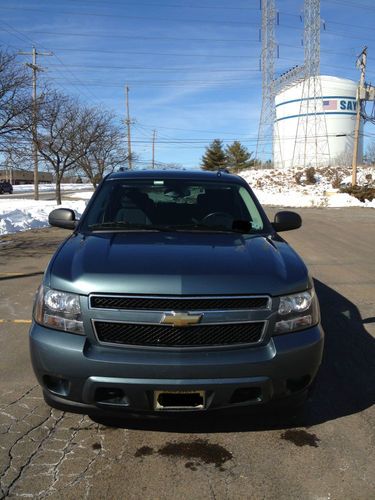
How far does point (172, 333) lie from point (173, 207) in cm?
199

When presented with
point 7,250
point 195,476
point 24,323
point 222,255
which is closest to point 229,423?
point 195,476

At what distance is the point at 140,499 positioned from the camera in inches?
99.9

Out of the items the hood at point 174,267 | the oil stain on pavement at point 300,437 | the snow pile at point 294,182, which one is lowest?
the snow pile at point 294,182

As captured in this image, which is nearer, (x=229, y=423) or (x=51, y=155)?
(x=229, y=423)

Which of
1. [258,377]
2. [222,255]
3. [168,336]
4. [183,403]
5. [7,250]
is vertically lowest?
[7,250]

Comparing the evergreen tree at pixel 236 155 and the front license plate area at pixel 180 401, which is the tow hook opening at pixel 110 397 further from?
the evergreen tree at pixel 236 155

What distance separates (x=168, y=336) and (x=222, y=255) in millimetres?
727

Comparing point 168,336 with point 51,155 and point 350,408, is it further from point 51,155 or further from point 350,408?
point 51,155

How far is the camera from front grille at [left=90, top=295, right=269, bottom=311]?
2.78 m

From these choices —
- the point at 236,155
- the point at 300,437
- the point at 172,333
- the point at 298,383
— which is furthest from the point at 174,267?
the point at 236,155

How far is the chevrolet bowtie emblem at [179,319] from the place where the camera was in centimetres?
275

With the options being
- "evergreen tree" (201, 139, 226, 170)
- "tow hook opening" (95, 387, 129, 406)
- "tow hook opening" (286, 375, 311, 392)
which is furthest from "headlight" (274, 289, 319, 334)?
"evergreen tree" (201, 139, 226, 170)

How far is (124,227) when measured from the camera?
4.04m

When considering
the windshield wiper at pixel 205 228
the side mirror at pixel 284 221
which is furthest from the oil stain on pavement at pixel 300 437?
the side mirror at pixel 284 221
